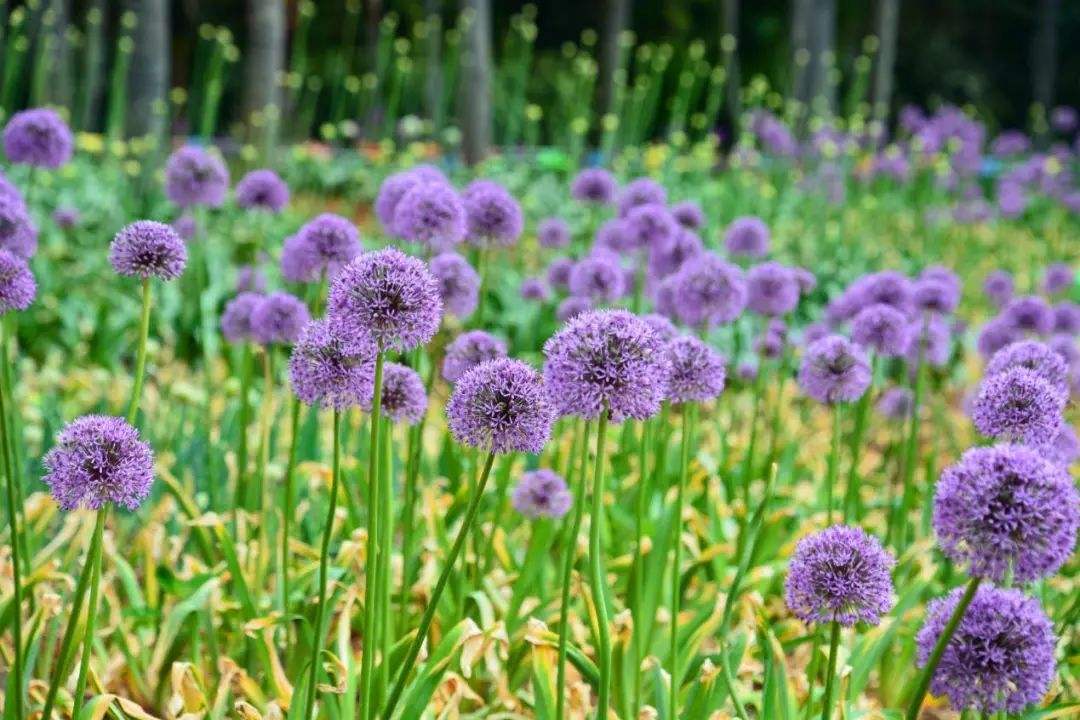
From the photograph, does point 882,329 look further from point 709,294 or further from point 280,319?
point 280,319

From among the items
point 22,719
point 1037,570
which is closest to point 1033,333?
point 1037,570

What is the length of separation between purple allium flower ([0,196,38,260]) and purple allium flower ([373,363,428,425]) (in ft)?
2.59

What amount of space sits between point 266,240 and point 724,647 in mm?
6064

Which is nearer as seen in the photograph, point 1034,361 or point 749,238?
point 1034,361

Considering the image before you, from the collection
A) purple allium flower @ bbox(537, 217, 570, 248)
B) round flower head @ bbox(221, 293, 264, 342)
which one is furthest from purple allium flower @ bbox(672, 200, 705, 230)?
round flower head @ bbox(221, 293, 264, 342)

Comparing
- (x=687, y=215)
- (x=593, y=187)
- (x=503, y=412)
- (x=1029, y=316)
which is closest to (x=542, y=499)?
(x=503, y=412)

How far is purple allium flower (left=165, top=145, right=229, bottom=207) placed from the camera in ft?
12.1

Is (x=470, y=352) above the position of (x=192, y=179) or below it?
below

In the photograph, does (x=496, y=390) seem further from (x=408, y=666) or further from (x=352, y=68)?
(x=352, y=68)

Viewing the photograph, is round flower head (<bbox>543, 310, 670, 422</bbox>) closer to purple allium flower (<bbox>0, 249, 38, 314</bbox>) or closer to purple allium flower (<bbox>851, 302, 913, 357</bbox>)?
purple allium flower (<bbox>0, 249, 38, 314</bbox>)

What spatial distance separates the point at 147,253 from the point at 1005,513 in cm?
137

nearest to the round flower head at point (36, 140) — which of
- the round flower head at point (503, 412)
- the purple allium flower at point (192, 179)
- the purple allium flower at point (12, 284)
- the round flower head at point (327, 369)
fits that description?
the purple allium flower at point (192, 179)

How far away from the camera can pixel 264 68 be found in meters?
7.96

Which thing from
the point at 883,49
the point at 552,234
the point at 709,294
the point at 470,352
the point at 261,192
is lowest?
the point at 470,352
